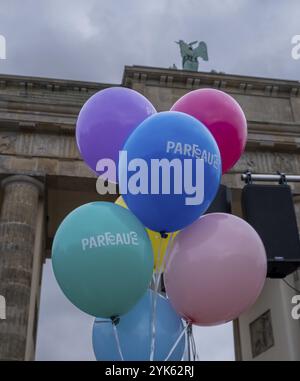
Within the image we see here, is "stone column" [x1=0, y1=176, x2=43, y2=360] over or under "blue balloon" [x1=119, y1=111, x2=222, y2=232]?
over

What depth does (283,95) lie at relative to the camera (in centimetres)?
1881

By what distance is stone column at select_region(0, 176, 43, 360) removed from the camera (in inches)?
499

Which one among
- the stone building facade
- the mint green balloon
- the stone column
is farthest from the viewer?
the stone building facade

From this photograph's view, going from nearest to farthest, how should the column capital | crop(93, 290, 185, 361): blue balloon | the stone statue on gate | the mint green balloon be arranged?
the mint green balloon < crop(93, 290, 185, 361): blue balloon < the column capital < the stone statue on gate

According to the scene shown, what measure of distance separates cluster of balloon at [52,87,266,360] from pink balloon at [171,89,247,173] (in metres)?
0.85

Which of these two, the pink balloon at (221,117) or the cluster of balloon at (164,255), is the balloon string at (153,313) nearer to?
the cluster of balloon at (164,255)

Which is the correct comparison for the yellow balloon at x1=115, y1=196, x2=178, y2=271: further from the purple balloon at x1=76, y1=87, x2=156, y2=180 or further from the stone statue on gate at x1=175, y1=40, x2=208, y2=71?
the stone statue on gate at x1=175, y1=40, x2=208, y2=71

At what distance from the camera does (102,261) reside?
4.27 meters

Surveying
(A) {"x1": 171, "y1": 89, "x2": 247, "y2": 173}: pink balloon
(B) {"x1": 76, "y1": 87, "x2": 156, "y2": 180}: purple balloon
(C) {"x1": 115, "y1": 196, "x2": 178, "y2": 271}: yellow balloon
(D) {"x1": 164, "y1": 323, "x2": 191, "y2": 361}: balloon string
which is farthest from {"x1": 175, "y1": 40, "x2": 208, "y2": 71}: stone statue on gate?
(D) {"x1": 164, "y1": 323, "x2": 191, "y2": 361}: balloon string

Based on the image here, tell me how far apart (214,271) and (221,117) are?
1861 millimetres

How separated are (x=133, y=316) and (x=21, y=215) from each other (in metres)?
10.2

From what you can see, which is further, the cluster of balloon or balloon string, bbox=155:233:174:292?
balloon string, bbox=155:233:174:292

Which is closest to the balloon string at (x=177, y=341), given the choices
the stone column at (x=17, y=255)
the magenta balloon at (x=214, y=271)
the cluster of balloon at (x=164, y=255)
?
the cluster of balloon at (x=164, y=255)
